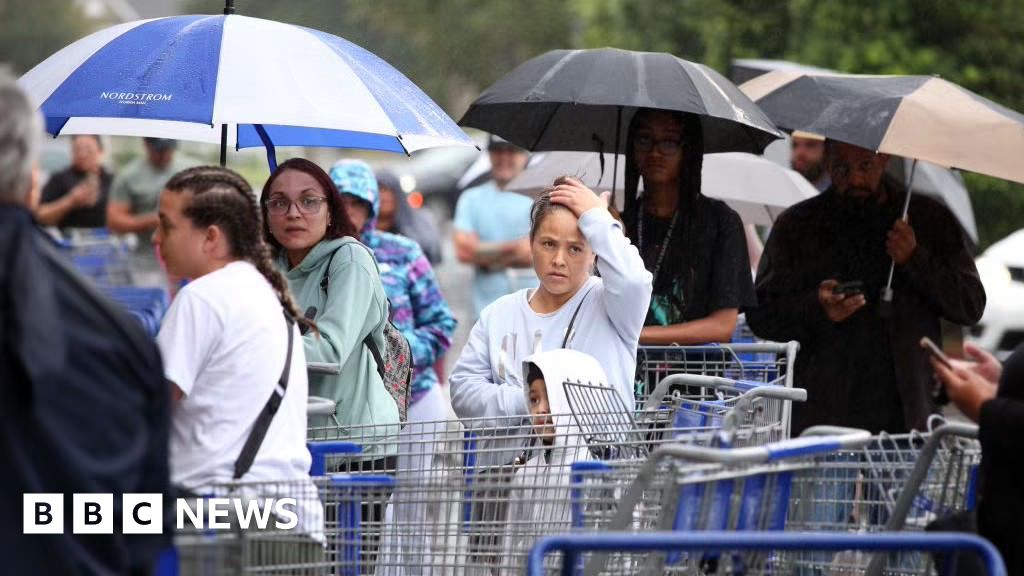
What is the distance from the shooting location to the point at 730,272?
702 cm

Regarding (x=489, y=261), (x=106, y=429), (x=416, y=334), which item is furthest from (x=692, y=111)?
(x=489, y=261)

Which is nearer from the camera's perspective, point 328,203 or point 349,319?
point 349,319

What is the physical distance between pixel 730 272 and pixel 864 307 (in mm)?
1022

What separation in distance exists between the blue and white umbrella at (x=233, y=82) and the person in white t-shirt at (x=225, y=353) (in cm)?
128

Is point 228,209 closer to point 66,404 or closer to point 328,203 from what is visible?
point 66,404

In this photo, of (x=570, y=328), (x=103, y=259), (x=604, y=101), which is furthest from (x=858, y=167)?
(x=103, y=259)

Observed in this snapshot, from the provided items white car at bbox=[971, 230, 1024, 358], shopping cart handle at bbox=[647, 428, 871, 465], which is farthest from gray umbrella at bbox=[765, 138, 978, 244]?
shopping cart handle at bbox=[647, 428, 871, 465]

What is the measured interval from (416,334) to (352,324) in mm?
2527

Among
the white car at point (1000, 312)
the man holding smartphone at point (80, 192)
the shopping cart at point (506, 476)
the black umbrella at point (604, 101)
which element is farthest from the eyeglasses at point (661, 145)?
the man holding smartphone at point (80, 192)

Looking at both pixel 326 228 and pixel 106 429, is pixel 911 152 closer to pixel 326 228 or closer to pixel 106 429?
pixel 326 228

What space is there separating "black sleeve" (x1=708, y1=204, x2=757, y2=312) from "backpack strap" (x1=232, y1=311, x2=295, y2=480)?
273cm

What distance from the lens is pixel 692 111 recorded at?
6.85 meters

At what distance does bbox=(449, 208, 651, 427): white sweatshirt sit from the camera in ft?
19.4

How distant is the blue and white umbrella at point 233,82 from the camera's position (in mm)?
6086
